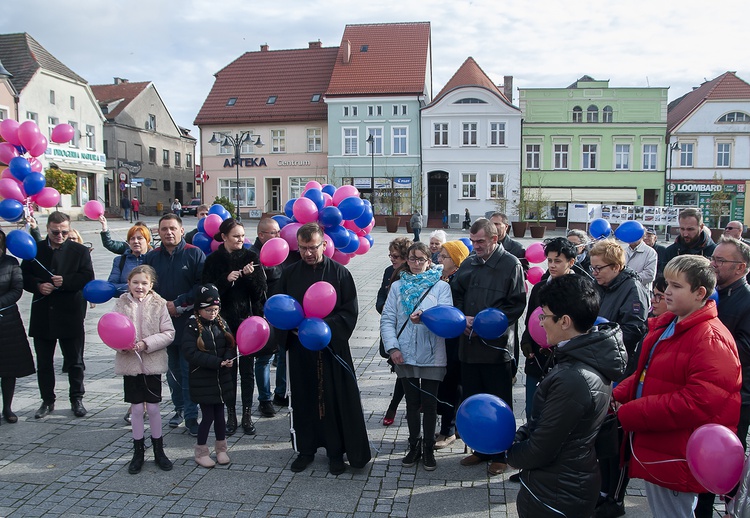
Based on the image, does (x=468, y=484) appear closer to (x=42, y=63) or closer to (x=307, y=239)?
(x=307, y=239)

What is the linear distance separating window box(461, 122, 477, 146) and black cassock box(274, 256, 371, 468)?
127ft

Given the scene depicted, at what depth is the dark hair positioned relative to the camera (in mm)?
2783

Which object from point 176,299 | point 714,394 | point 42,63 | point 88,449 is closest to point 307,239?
point 176,299

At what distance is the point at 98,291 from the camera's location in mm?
5672

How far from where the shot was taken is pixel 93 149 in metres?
42.3

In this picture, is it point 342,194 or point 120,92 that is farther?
point 120,92

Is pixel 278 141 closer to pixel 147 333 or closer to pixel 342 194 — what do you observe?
pixel 342 194

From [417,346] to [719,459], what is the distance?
240 cm

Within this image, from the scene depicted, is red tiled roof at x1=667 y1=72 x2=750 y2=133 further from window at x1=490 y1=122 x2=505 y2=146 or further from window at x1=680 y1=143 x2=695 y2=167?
window at x1=490 y1=122 x2=505 y2=146

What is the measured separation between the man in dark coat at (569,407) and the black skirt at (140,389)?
3126 millimetres

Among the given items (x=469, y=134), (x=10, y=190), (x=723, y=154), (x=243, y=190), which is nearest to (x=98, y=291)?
(x=10, y=190)

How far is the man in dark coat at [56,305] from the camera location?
19.4ft

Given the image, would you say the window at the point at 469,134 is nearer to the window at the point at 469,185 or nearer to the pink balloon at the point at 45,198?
the window at the point at 469,185

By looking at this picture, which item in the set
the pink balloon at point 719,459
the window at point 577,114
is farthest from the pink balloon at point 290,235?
the window at point 577,114
